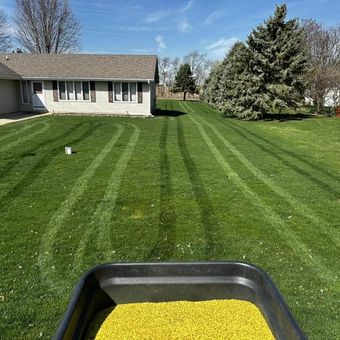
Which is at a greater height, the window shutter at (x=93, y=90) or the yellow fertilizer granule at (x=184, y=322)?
the window shutter at (x=93, y=90)

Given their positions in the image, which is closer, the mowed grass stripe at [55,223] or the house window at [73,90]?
the mowed grass stripe at [55,223]

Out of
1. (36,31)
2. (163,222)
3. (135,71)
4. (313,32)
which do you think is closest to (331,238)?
(163,222)

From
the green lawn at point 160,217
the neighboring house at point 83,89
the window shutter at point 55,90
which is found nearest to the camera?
the green lawn at point 160,217

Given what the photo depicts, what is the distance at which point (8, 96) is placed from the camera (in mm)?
19938

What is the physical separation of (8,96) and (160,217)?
18.2m

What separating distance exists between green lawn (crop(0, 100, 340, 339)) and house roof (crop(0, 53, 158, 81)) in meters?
10.5

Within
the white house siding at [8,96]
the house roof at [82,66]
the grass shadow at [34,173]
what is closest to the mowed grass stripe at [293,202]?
the grass shadow at [34,173]

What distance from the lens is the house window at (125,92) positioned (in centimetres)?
2092

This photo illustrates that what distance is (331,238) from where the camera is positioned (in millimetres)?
4992

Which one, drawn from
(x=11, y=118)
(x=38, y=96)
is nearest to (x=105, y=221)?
(x=11, y=118)

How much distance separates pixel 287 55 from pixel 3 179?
64.1 feet

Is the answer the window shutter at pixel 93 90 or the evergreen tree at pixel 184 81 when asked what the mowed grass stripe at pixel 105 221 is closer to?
the window shutter at pixel 93 90

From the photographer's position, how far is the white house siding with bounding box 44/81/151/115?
20922 millimetres

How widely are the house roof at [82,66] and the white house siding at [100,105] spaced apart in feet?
2.45
